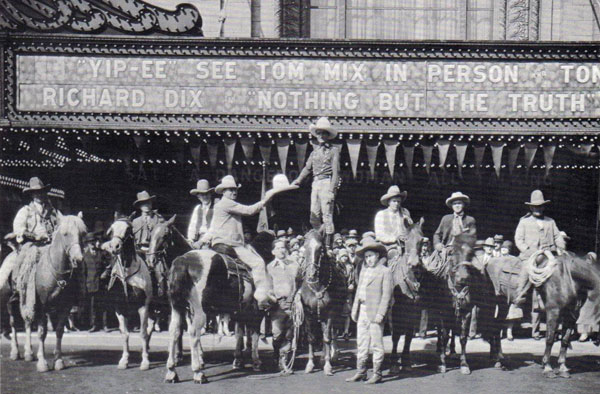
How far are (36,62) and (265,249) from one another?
6276mm

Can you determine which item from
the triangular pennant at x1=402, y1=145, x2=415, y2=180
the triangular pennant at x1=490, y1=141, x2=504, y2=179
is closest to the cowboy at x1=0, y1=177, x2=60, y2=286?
the triangular pennant at x1=402, y1=145, x2=415, y2=180

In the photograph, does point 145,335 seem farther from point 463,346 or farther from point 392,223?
point 463,346

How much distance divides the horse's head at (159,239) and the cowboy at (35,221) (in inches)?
77.4

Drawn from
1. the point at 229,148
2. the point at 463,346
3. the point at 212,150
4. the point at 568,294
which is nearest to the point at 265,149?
the point at 229,148

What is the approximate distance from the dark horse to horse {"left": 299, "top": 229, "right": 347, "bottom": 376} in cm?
336

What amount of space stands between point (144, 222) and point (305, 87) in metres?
Result: 4.46

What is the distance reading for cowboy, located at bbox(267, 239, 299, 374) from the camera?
13.3 metres

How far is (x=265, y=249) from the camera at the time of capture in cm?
1591

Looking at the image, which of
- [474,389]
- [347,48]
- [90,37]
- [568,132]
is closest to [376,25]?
[347,48]

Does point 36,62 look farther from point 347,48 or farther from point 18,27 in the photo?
point 347,48

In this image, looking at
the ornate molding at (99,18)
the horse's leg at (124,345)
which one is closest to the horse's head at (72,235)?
the horse's leg at (124,345)

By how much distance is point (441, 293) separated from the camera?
45.5ft

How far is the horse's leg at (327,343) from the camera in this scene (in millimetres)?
13102

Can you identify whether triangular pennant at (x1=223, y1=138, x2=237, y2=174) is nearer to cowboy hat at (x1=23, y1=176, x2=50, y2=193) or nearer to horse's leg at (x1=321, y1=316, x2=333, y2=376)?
cowboy hat at (x1=23, y1=176, x2=50, y2=193)
